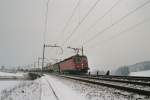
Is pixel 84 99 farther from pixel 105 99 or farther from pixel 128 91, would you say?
pixel 128 91

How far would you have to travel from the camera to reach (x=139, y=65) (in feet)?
564

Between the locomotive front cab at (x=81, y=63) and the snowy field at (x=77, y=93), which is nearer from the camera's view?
the snowy field at (x=77, y=93)

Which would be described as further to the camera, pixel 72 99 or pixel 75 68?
pixel 75 68

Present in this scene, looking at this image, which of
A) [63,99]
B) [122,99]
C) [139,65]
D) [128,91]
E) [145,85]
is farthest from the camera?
[139,65]

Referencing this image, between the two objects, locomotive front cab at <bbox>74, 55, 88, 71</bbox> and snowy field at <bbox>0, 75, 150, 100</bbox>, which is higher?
locomotive front cab at <bbox>74, 55, 88, 71</bbox>

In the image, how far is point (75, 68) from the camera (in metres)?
38.0

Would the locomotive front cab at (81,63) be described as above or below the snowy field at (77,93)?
above

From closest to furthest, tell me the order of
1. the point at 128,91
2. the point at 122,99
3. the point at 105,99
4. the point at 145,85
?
the point at 122,99, the point at 105,99, the point at 128,91, the point at 145,85

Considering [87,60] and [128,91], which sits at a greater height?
[87,60]

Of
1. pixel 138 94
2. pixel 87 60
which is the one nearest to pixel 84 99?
pixel 138 94

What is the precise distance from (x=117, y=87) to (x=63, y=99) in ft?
11.1

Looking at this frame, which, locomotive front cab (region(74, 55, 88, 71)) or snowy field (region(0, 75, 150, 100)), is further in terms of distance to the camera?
locomotive front cab (region(74, 55, 88, 71))

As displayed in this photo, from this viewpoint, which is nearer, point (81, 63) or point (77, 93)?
point (77, 93)

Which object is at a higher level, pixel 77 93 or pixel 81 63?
pixel 81 63
